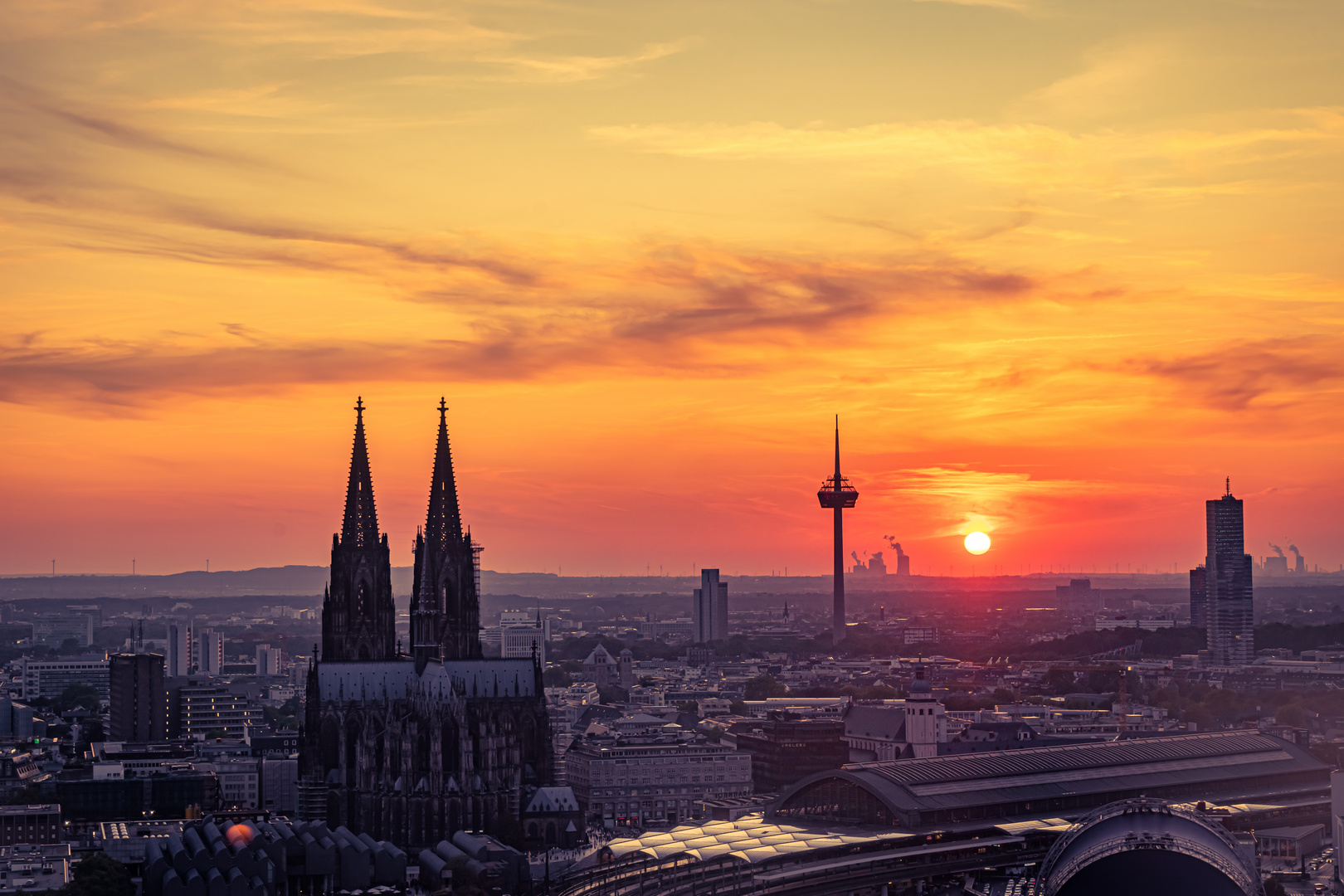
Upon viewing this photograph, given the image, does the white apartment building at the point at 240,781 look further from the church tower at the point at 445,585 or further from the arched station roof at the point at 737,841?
the arched station roof at the point at 737,841

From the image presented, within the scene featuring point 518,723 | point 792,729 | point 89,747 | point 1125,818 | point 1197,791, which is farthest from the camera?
point 89,747

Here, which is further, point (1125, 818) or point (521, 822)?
point (521, 822)

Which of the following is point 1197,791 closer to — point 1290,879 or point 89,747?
point 1290,879

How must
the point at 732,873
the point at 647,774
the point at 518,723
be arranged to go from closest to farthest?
the point at 732,873
the point at 518,723
the point at 647,774

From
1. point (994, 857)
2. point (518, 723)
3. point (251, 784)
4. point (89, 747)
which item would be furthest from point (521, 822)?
point (89, 747)

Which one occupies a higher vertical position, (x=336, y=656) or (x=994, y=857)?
(x=336, y=656)
